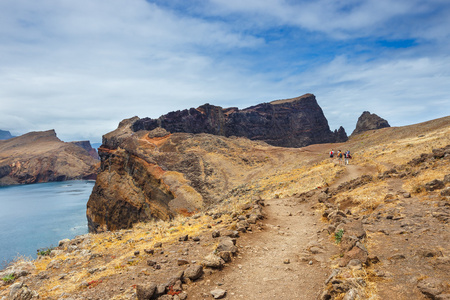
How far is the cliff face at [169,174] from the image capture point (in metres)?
38.8

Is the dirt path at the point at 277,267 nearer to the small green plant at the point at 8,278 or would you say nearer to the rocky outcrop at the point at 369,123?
the small green plant at the point at 8,278

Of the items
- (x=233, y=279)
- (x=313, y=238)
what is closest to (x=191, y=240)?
(x=233, y=279)

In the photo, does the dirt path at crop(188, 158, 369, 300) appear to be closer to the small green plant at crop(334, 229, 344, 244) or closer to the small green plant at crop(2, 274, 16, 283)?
the small green plant at crop(334, 229, 344, 244)

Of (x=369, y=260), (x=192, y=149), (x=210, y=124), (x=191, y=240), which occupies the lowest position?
(x=191, y=240)

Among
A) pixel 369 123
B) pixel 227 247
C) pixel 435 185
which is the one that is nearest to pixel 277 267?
pixel 227 247

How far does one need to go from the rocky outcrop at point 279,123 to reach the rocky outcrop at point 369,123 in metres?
12.1

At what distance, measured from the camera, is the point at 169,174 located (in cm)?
4259

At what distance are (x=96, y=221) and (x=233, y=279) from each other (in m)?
49.0

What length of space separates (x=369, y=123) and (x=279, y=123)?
161 ft

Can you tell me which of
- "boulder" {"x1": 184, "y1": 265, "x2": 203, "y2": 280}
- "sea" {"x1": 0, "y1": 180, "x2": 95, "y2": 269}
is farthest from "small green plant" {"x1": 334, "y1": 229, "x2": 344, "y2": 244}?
"sea" {"x1": 0, "y1": 180, "x2": 95, "y2": 269}

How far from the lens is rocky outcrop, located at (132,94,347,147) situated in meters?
130

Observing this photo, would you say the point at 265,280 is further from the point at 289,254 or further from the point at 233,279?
the point at 289,254

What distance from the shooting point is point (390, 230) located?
26.9 feet

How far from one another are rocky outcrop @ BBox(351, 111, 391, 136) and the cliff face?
Result: 95.3m
